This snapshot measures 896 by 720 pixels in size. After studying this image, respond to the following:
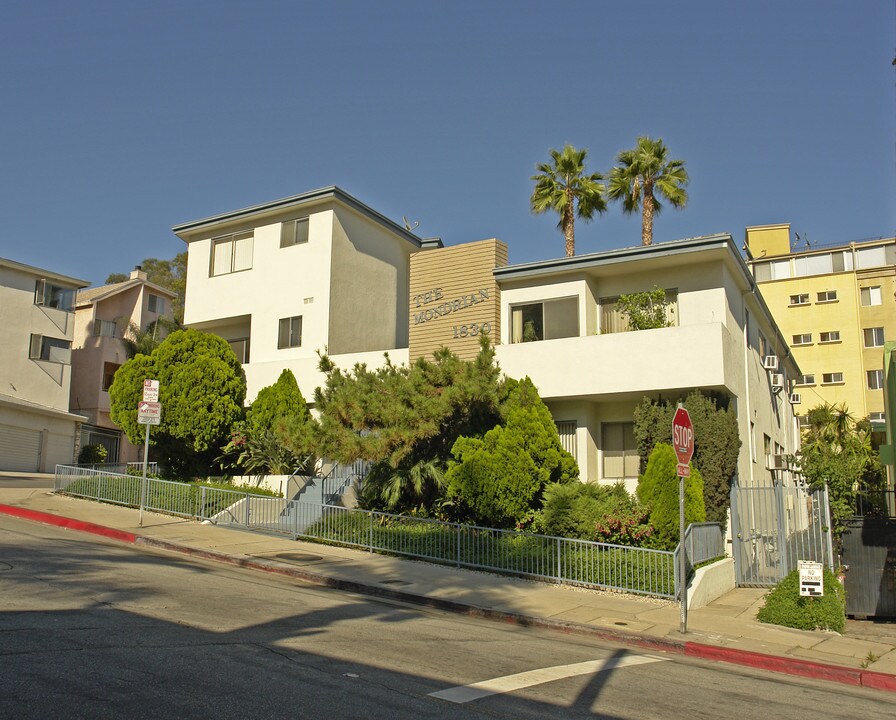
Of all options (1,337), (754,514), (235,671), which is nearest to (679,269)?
(754,514)

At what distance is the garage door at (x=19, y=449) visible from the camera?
124 ft

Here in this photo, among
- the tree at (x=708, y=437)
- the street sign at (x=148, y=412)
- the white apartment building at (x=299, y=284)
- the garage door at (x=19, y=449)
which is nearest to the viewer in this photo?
the street sign at (x=148, y=412)

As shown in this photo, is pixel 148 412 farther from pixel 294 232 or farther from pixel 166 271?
pixel 166 271

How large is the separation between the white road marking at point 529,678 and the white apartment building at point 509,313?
1090 cm

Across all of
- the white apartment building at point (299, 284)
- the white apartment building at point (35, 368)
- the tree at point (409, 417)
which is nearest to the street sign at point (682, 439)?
the tree at point (409, 417)

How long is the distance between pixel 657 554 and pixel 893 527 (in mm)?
4391

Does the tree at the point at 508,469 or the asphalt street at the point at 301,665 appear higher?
the tree at the point at 508,469

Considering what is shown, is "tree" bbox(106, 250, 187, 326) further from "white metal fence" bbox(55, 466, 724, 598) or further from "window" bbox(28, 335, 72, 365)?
"white metal fence" bbox(55, 466, 724, 598)

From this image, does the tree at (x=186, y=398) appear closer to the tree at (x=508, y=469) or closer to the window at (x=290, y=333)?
the window at (x=290, y=333)

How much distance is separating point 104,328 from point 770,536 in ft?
139

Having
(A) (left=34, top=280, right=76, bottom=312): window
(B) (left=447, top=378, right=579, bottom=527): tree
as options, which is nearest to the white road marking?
(B) (left=447, top=378, right=579, bottom=527): tree

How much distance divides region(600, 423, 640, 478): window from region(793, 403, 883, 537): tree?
14.0 ft

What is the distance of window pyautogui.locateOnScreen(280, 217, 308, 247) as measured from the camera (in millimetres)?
28688

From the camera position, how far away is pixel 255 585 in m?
12.9
